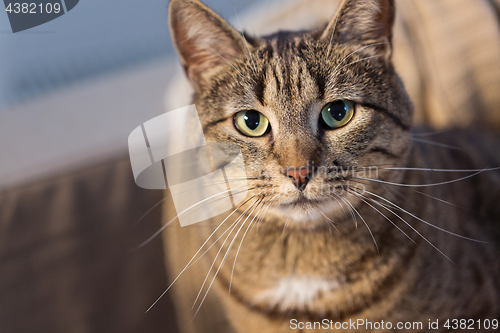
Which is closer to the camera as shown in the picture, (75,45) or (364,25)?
(75,45)

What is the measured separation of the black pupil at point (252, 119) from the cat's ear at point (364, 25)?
0.58 feet

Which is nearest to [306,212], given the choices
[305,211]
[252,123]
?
[305,211]

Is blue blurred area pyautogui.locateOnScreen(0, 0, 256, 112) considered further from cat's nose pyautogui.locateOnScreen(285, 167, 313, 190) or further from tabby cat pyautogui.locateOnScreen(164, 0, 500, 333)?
cat's nose pyautogui.locateOnScreen(285, 167, 313, 190)

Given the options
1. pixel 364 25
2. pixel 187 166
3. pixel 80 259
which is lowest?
pixel 80 259

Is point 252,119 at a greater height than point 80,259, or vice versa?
point 252,119

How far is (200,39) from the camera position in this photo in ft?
1.67

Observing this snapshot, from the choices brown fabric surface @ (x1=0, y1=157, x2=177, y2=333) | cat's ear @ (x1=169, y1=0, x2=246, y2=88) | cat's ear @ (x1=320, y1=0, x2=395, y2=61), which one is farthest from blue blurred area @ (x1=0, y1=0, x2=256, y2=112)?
cat's ear @ (x1=320, y1=0, x2=395, y2=61)

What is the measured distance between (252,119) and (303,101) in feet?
0.29

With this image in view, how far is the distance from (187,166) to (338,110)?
268 millimetres

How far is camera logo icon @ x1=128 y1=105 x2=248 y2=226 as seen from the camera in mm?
426

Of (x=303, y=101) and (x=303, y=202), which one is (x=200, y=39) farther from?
(x=303, y=202)

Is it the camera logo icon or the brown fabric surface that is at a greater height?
the camera logo icon

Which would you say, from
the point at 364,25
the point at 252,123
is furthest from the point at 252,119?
the point at 364,25

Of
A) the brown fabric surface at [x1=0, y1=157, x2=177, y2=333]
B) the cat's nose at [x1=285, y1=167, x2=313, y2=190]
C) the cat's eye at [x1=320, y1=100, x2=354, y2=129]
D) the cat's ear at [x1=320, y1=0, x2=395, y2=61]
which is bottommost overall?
the brown fabric surface at [x1=0, y1=157, x2=177, y2=333]
